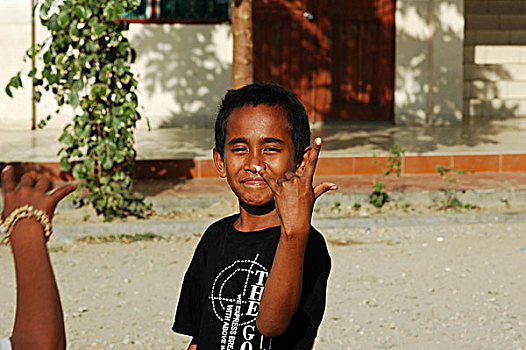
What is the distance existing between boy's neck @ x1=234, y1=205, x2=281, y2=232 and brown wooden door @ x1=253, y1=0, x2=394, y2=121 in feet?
34.7

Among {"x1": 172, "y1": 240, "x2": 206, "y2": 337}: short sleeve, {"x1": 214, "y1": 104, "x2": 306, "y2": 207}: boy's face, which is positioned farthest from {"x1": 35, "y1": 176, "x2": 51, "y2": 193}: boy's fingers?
{"x1": 172, "y1": 240, "x2": 206, "y2": 337}: short sleeve

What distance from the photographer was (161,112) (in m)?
12.6

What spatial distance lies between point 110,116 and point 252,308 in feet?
17.3

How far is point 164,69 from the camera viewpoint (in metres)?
12.5

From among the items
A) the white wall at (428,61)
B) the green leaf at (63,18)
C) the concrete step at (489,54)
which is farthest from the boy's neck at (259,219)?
the concrete step at (489,54)

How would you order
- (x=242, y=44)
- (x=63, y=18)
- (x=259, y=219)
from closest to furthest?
1. (x=259, y=219)
2. (x=63, y=18)
3. (x=242, y=44)

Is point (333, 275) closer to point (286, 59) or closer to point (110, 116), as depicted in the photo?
point (110, 116)

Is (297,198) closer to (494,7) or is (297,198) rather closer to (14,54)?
(14,54)

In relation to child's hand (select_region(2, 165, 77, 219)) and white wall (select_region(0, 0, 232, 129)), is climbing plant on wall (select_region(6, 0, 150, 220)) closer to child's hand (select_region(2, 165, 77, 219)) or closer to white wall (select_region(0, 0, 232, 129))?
white wall (select_region(0, 0, 232, 129))

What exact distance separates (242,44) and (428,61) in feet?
19.5

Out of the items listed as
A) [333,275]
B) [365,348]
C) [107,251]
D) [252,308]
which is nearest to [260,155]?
[252,308]

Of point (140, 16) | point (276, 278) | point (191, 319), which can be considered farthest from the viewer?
point (140, 16)

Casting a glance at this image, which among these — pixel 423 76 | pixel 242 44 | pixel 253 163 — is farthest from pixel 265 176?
pixel 423 76

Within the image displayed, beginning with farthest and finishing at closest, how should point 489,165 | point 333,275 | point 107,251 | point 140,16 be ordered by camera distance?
point 140,16 < point 489,165 < point 107,251 < point 333,275
